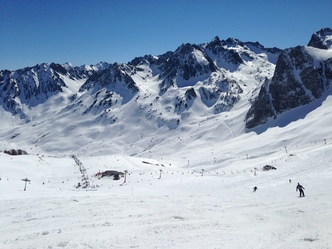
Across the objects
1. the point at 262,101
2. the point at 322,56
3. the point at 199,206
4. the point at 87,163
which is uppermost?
the point at 322,56

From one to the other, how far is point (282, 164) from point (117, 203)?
111ft

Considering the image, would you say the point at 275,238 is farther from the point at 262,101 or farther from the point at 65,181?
the point at 262,101

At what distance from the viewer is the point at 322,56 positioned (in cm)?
15312

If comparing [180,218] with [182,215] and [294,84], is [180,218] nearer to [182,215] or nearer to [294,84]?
[182,215]

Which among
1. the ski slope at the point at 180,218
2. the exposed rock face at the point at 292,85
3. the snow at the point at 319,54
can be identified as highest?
the snow at the point at 319,54

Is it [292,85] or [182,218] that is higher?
[292,85]

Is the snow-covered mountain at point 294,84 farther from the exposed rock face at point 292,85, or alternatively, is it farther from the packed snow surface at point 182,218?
the packed snow surface at point 182,218

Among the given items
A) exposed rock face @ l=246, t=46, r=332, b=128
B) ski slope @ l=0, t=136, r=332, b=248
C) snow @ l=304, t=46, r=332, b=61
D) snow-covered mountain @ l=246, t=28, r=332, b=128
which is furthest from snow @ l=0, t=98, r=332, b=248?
snow @ l=304, t=46, r=332, b=61

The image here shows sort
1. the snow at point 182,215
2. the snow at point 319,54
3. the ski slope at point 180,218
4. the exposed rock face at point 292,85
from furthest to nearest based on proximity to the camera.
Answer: the snow at point 319,54, the exposed rock face at point 292,85, the snow at point 182,215, the ski slope at point 180,218

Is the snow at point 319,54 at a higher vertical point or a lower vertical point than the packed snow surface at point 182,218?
higher

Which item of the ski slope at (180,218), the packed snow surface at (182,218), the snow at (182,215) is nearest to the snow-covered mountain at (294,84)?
the snow at (182,215)

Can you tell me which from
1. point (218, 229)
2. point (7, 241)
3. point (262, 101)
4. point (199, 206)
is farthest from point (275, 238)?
point (262, 101)

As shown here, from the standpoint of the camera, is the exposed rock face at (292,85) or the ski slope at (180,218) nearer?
the ski slope at (180,218)

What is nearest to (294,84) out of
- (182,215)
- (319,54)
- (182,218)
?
(319,54)
